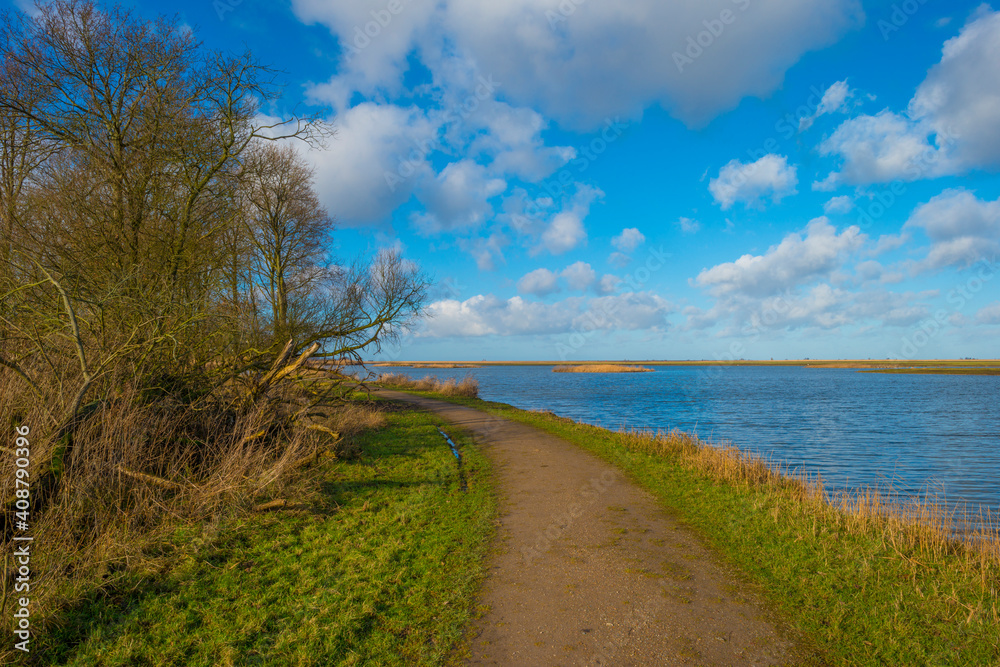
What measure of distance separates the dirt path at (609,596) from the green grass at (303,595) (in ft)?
1.51

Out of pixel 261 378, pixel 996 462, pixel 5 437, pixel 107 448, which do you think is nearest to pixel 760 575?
pixel 107 448

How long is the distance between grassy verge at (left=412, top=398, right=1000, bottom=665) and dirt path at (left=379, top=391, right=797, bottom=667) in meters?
0.51

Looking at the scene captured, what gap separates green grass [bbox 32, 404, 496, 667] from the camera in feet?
13.4

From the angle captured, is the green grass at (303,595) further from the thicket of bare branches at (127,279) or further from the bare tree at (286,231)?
the bare tree at (286,231)

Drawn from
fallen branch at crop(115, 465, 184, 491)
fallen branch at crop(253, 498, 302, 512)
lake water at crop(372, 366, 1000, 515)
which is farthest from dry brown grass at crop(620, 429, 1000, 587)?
fallen branch at crop(115, 465, 184, 491)

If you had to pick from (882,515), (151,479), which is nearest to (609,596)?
(882,515)

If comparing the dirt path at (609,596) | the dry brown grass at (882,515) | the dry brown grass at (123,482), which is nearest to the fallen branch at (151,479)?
the dry brown grass at (123,482)

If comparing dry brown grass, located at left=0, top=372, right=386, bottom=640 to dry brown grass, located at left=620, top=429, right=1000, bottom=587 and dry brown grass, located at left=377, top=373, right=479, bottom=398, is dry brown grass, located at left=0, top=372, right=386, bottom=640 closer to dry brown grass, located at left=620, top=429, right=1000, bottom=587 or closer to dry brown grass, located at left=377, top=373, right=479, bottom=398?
dry brown grass, located at left=620, top=429, right=1000, bottom=587

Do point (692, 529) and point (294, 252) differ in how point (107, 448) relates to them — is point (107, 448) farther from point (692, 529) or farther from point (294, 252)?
point (294, 252)

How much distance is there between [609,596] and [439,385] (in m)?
35.5

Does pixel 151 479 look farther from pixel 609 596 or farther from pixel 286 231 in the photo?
pixel 286 231

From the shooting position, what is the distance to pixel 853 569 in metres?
5.57

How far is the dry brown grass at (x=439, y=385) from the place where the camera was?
1395 inches

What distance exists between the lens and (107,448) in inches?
241
